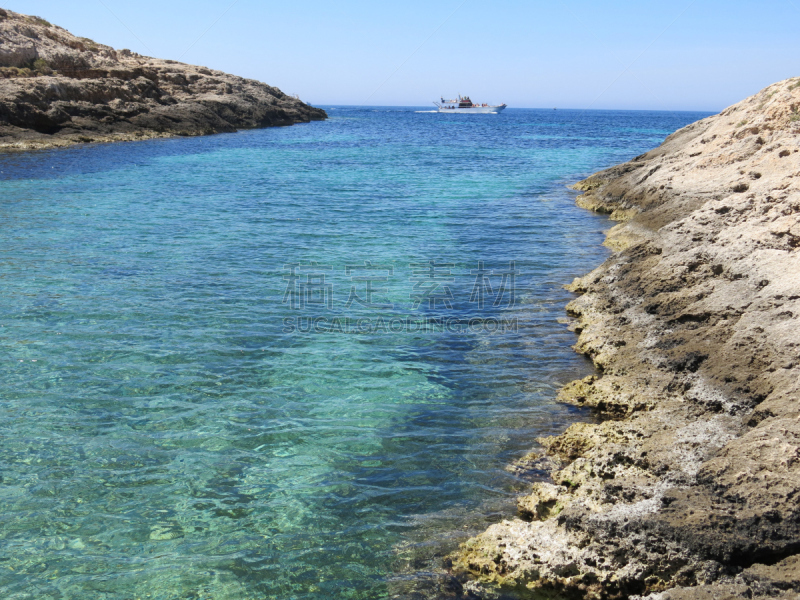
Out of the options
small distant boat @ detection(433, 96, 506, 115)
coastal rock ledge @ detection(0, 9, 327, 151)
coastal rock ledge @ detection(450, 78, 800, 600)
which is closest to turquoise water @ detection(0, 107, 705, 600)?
coastal rock ledge @ detection(450, 78, 800, 600)

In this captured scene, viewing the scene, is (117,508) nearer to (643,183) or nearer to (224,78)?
(643,183)

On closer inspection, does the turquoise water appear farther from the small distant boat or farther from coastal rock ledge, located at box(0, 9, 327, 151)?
the small distant boat

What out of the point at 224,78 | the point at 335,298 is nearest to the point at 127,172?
the point at 335,298

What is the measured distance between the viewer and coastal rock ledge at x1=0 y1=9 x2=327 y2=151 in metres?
39.3

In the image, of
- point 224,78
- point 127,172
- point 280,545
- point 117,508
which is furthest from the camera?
point 224,78

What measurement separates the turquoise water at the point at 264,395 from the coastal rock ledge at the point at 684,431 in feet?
2.09

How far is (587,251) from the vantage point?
16.5 metres

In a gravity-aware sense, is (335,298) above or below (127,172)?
below

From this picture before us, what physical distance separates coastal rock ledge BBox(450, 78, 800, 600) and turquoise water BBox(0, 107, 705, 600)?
2.09 feet

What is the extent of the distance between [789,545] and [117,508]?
20.1ft

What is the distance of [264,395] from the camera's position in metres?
8.50

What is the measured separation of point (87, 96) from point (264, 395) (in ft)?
155

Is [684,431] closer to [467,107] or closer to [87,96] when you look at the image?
[87,96]

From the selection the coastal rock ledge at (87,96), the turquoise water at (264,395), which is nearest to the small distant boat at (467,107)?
the coastal rock ledge at (87,96)
